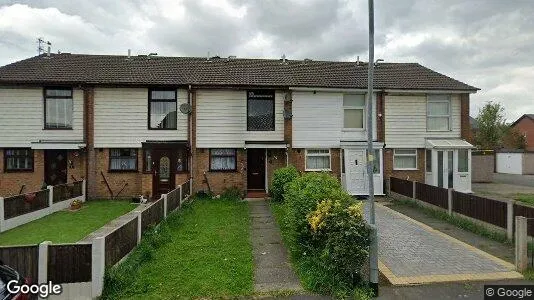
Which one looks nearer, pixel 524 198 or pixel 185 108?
pixel 524 198

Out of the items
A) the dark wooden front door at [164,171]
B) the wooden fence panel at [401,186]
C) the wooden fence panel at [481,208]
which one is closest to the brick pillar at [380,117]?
the wooden fence panel at [401,186]

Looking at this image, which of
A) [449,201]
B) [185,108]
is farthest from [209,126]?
[449,201]

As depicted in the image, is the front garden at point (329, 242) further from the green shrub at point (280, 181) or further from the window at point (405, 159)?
the window at point (405, 159)

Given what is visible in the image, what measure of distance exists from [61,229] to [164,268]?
547cm

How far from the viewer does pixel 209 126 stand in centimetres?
1767

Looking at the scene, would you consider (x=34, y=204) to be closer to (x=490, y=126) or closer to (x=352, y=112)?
(x=352, y=112)

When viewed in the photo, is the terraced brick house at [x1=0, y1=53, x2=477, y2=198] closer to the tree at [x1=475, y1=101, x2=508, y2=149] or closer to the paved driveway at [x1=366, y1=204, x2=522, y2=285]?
the paved driveway at [x1=366, y1=204, x2=522, y2=285]

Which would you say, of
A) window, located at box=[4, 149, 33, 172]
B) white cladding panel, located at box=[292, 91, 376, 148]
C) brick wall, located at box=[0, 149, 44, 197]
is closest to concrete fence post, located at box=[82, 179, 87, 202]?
brick wall, located at box=[0, 149, 44, 197]

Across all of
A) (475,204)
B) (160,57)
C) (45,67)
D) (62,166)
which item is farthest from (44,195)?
(475,204)

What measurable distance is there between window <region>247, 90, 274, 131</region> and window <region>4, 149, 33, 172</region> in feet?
35.5

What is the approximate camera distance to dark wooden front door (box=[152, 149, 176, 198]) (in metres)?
17.3

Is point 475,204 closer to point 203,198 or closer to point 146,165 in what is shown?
point 203,198

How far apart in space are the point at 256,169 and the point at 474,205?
10138mm

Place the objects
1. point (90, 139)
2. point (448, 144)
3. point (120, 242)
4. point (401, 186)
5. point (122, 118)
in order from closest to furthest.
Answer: point (120, 242), point (401, 186), point (90, 139), point (122, 118), point (448, 144)
